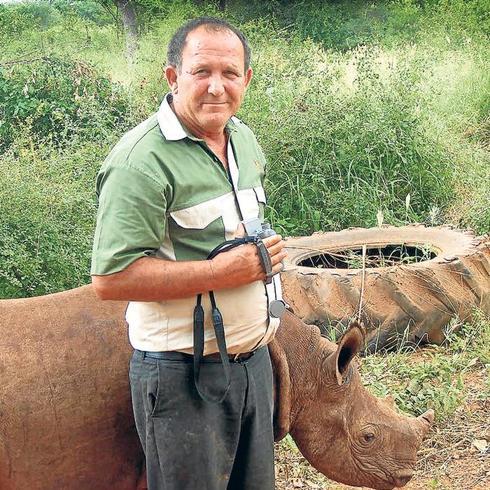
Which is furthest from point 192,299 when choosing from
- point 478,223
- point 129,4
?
point 129,4

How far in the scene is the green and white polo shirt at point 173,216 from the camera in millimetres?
2920

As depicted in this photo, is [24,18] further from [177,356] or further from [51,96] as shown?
[177,356]

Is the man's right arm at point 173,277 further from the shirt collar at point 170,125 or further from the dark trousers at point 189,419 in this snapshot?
the shirt collar at point 170,125

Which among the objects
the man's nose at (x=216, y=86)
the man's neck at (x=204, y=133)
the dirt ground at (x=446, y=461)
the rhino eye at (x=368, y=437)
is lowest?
the dirt ground at (x=446, y=461)

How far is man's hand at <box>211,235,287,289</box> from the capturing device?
3.02m

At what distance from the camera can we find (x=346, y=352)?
3801 mm

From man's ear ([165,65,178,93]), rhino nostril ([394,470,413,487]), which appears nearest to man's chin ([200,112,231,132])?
man's ear ([165,65,178,93])

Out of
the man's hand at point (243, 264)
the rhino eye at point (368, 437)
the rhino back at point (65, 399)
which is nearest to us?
the man's hand at point (243, 264)

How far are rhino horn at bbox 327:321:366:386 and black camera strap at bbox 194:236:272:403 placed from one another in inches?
25.6

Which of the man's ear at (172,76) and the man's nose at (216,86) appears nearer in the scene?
the man's nose at (216,86)

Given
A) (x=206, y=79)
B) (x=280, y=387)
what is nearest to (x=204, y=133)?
(x=206, y=79)

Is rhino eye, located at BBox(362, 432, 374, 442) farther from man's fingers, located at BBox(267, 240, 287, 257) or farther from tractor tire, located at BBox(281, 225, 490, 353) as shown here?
tractor tire, located at BBox(281, 225, 490, 353)

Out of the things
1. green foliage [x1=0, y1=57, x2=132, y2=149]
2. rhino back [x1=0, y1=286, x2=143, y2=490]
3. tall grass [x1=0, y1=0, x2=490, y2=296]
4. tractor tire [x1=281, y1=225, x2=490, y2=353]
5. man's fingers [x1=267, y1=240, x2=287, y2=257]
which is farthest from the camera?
green foliage [x1=0, y1=57, x2=132, y2=149]

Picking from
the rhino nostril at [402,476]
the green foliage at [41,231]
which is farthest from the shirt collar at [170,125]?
the green foliage at [41,231]
